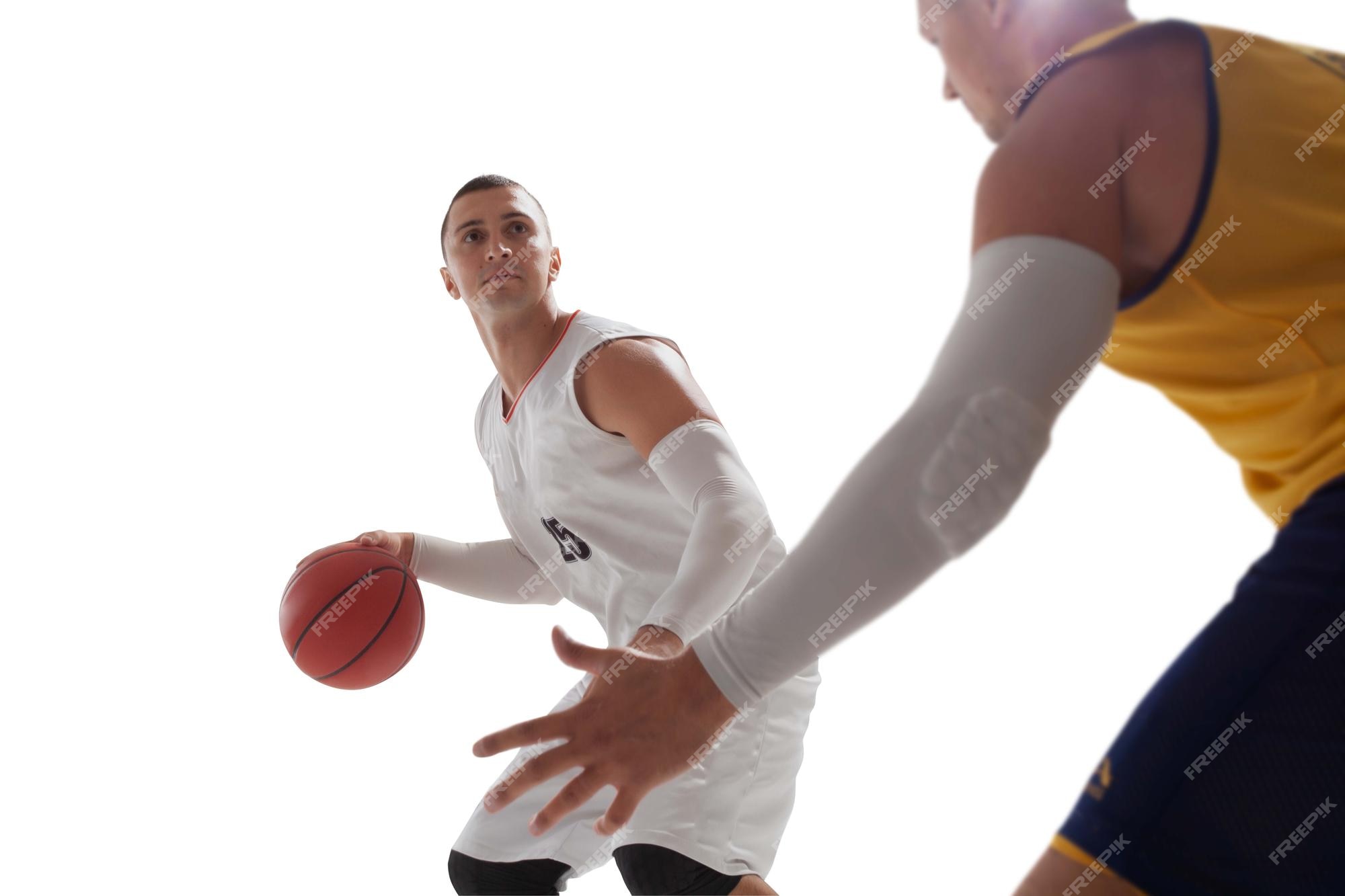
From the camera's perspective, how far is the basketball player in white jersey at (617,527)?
6.42 ft

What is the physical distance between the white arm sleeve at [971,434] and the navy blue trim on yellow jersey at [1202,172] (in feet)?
0.15

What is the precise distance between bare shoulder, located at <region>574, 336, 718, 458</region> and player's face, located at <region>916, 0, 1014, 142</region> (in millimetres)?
1124

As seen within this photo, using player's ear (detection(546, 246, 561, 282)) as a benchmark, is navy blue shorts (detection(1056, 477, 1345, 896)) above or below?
below

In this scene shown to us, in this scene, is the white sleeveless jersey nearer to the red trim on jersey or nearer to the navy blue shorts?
the red trim on jersey

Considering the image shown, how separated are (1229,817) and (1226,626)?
0.48 ft

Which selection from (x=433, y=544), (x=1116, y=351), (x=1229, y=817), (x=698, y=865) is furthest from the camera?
(x=433, y=544)

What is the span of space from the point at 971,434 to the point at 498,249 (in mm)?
2083

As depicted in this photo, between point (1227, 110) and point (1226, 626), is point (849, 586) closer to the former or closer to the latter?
point (1226, 626)

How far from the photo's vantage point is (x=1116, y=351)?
100cm


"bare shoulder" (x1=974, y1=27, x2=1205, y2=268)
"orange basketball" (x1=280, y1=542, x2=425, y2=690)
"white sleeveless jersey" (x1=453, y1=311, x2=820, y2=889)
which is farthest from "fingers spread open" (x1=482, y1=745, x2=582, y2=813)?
"orange basketball" (x1=280, y1=542, x2=425, y2=690)

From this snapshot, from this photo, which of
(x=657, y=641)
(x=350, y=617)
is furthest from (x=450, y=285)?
(x=657, y=641)

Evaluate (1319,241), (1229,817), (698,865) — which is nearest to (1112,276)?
(1319,241)

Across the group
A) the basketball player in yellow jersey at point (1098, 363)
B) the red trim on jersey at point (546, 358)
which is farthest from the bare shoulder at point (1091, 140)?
the red trim on jersey at point (546, 358)

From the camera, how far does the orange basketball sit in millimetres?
2514
